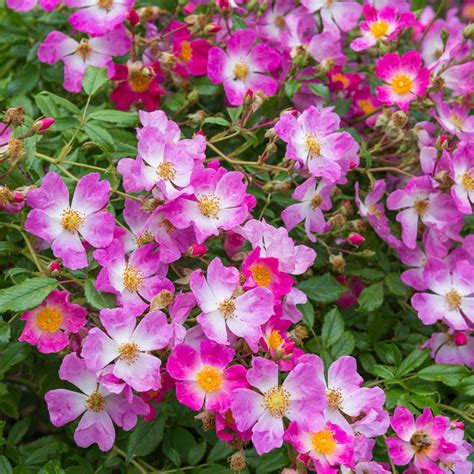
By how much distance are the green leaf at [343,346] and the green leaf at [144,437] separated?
0.34m

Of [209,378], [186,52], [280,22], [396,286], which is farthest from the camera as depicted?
[280,22]

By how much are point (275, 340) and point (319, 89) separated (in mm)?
650

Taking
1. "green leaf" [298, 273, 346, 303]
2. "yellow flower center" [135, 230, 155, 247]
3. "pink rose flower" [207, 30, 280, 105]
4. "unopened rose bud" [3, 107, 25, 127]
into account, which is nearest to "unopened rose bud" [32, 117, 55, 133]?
"unopened rose bud" [3, 107, 25, 127]

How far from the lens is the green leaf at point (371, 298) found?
1559 mm

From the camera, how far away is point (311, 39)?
70.2 inches

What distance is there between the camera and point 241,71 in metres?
1.69

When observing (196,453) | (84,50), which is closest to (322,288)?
(196,453)

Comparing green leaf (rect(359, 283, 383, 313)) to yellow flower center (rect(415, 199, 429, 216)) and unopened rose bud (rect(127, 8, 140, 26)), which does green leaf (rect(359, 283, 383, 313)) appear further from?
unopened rose bud (rect(127, 8, 140, 26))

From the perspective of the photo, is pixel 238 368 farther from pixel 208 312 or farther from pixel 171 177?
pixel 171 177

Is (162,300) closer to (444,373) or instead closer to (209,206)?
(209,206)

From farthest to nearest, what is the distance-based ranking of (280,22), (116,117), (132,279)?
(280,22) → (116,117) → (132,279)

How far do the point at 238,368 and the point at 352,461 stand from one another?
0.73 ft

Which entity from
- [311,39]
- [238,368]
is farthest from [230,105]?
[238,368]

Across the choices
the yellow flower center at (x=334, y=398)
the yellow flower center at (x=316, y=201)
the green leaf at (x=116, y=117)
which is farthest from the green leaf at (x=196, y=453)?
the green leaf at (x=116, y=117)
